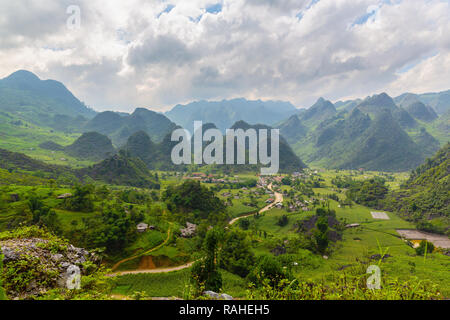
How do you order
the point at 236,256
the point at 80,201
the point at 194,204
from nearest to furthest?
1. the point at 236,256
2. the point at 80,201
3. the point at 194,204

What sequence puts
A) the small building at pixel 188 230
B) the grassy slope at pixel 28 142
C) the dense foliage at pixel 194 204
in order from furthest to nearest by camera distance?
the grassy slope at pixel 28 142
the dense foliage at pixel 194 204
the small building at pixel 188 230

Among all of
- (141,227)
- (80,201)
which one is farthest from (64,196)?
(141,227)

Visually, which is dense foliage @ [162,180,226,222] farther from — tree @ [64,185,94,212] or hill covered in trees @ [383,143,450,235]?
hill covered in trees @ [383,143,450,235]

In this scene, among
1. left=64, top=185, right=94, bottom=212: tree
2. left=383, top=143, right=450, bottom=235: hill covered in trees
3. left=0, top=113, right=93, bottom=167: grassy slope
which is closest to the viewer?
left=64, top=185, right=94, bottom=212: tree

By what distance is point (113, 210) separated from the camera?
1234 inches

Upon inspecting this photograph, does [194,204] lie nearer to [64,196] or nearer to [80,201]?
[80,201]

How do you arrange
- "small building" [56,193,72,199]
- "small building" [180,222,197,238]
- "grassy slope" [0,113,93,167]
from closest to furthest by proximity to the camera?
"small building" [56,193,72,199] < "small building" [180,222,197,238] < "grassy slope" [0,113,93,167]

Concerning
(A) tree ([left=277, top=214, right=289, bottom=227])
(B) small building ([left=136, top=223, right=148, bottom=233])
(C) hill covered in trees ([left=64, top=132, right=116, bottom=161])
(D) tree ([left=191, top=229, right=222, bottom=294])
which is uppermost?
(C) hill covered in trees ([left=64, top=132, right=116, bottom=161])

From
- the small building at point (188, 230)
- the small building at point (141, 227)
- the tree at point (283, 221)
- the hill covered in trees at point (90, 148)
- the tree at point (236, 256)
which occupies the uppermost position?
the hill covered in trees at point (90, 148)

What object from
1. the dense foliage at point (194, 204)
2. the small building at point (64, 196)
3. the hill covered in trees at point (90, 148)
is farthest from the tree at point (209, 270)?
the hill covered in trees at point (90, 148)

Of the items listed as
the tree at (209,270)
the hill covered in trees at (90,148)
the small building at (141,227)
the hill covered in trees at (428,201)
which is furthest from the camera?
the hill covered in trees at (90,148)

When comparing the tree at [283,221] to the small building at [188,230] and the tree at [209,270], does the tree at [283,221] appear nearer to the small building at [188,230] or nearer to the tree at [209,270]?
the small building at [188,230]

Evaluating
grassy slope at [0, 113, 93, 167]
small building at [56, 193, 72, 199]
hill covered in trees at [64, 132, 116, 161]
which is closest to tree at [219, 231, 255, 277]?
small building at [56, 193, 72, 199]
